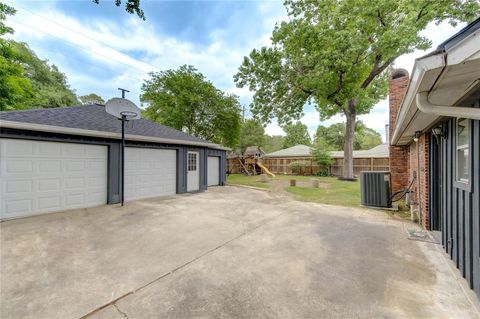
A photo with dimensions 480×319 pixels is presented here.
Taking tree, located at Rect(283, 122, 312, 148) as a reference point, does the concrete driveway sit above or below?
below

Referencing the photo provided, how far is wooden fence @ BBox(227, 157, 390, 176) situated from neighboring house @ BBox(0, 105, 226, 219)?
11617mm

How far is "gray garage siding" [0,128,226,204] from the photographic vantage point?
17.3 ft

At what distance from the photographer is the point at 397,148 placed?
7.45 metres

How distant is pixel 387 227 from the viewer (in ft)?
14.8

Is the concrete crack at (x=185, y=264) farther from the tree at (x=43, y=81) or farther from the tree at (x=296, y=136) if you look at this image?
the tree at (x=296, y=136)

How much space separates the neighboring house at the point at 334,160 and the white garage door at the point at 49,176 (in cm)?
1586

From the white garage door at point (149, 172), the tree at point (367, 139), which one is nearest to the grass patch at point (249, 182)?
the white garage door at point (149, 172)

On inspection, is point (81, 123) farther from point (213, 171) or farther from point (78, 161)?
point (213, 171)

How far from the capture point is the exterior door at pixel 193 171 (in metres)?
9.49

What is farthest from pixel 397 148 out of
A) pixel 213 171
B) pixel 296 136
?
pixel 296 136

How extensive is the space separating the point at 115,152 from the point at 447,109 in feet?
Result: 26.5

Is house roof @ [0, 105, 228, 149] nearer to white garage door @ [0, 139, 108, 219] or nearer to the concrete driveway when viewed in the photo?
white garage door @ [0, 139, 108, 219]

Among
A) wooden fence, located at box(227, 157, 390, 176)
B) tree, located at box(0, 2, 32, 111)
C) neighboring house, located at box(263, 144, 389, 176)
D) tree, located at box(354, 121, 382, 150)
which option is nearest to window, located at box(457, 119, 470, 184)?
wooden fence, located at box(227, 157, 390, 176)

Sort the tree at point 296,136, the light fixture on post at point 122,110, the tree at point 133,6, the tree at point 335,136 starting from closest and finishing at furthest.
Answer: the tree at point 133,6 → the light fixture on post at point 122,110 → the tree at point 335,136 → the tree at point 296,136
